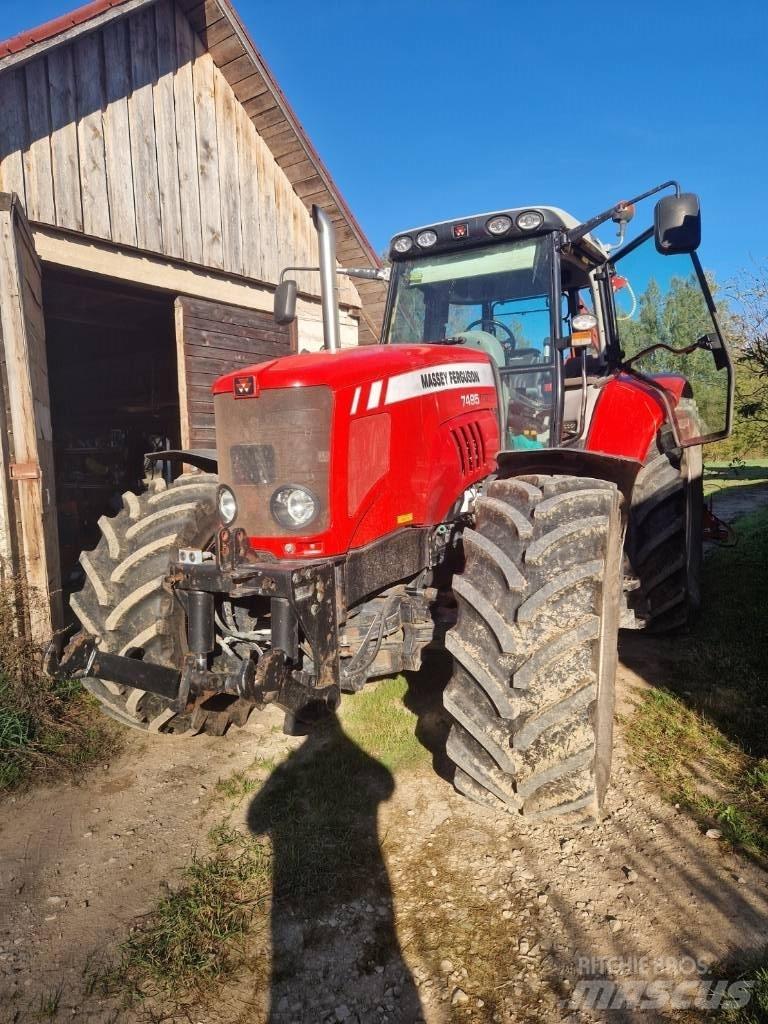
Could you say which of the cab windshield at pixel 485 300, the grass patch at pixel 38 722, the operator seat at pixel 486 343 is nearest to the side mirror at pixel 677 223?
the cab windshield at pixel 485 300

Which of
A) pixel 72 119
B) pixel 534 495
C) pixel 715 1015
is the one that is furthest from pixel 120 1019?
pixel 72 119

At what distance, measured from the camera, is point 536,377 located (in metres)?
3.79

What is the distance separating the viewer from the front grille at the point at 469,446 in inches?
129

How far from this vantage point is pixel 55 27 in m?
4.67

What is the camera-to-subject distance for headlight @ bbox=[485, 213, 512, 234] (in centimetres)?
374

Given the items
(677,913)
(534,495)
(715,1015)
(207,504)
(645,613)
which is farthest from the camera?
(645,613)

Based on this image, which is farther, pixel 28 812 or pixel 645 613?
pixel 645 613

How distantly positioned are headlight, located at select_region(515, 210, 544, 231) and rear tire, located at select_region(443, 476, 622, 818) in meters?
1.71

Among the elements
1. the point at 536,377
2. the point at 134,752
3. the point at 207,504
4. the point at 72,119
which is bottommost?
the point at 134,752

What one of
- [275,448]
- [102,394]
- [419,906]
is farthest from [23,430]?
[102,394]

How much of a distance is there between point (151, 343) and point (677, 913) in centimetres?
904

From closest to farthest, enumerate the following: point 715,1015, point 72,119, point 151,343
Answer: point 715,1015 → point 72,119 → point 151,343

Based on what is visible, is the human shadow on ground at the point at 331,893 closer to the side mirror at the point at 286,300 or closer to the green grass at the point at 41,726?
the green grass at the point at 41,726

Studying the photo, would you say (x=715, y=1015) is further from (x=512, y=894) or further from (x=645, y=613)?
(x=645, y=613)
